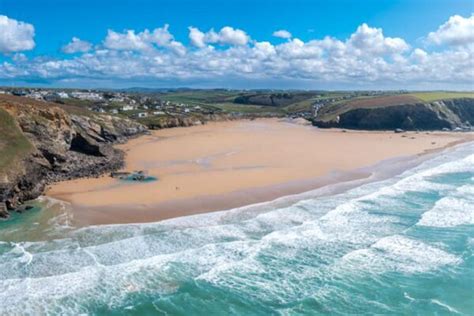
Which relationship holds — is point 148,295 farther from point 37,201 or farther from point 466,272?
point 37,201

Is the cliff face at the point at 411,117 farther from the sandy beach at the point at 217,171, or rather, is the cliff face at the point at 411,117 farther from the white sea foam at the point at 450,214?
the white sea foam at the point at 450,214

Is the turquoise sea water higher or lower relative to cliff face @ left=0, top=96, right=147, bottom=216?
lower

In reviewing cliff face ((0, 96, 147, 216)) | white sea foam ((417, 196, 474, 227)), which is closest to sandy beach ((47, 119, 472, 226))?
cliff face ((0, 96, 147, 216))

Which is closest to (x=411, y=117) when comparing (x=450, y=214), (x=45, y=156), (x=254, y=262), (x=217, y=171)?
(x=217, y=171)

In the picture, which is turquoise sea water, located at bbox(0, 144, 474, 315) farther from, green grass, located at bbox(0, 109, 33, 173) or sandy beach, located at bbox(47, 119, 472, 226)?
green grass, located at bbox(0, 109, 33, 173)

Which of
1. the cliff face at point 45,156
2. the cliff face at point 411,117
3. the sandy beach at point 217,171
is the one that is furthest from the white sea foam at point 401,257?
the cliff face at point 411,117

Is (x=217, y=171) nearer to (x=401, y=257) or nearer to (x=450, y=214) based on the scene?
(x=450, y=214)
